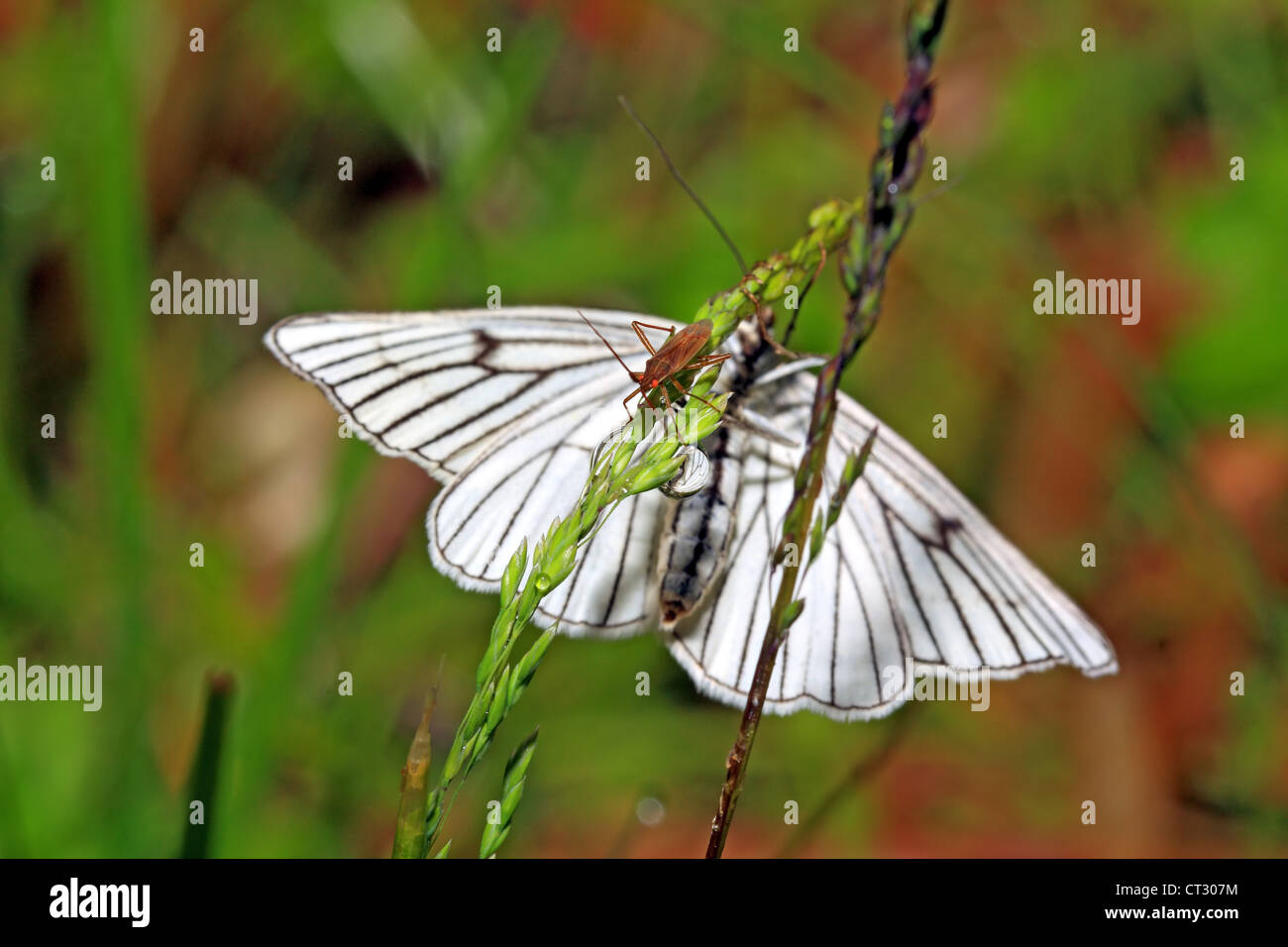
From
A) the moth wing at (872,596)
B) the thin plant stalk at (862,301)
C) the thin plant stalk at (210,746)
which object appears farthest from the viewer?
the moth wing at (872,596)

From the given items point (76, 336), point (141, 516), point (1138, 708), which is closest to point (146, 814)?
point (141, 516)

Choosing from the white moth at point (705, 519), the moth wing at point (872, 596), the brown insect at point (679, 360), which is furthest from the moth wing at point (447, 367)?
the brown insect at point (679, 360)

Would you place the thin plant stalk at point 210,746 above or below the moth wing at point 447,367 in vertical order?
below

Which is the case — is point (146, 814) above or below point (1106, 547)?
below

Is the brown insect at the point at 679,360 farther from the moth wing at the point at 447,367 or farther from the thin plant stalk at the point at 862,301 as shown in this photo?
the moth wing at the point at 447,367

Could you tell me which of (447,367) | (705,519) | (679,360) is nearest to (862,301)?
(679,360)

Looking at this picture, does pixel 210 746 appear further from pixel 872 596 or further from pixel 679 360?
pixel 872 596

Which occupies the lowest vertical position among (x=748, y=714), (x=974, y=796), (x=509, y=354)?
(x=974, y=796)

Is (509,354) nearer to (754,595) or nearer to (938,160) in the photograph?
(754,595)

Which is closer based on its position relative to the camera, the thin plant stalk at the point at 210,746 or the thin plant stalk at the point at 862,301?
the thin plant stalk at the point at 862,301
